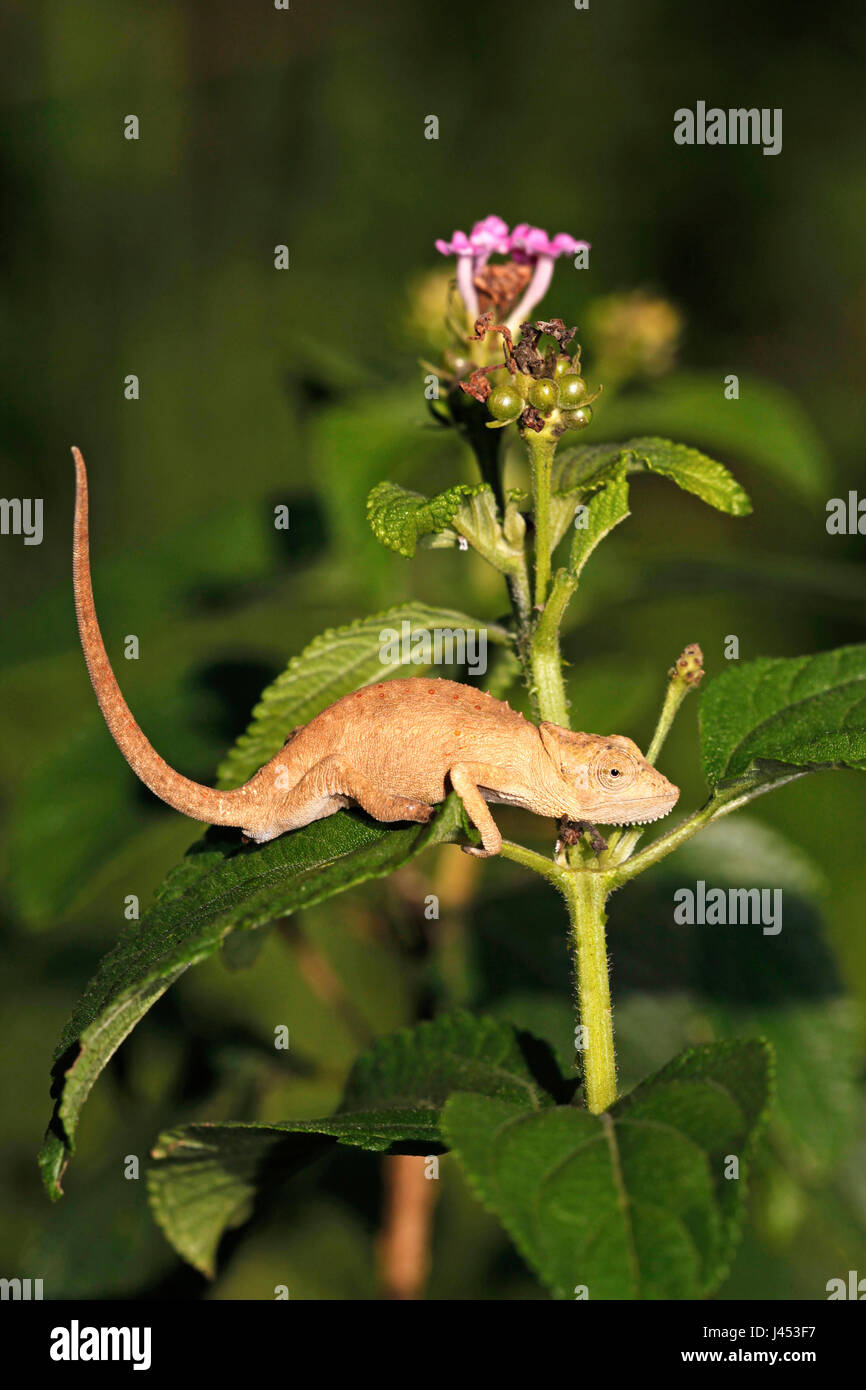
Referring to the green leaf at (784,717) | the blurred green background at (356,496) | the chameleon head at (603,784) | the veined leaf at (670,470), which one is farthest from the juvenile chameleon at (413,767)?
the blurred green background at (356,496)

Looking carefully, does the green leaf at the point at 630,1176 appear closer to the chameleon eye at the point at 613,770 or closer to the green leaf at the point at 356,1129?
the green leaf at the point at 356,1129

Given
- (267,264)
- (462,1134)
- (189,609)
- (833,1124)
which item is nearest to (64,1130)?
(462,1134)

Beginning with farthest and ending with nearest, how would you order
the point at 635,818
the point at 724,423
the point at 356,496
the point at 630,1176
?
the point at 724,423 → the point at 356,496 → the point at 635,818 → the point at 630,1176

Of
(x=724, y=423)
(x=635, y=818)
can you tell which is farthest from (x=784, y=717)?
(x=724, y=423)

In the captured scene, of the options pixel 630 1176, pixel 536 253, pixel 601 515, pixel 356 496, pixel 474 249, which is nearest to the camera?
pixel 630 1176

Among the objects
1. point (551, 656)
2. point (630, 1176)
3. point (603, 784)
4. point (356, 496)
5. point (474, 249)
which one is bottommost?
point (630, 1176)

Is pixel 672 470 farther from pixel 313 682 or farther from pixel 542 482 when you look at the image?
pixel 313 682

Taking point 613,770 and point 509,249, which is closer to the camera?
point 613,770

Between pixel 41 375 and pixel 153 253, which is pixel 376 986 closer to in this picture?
pixel 41 375
